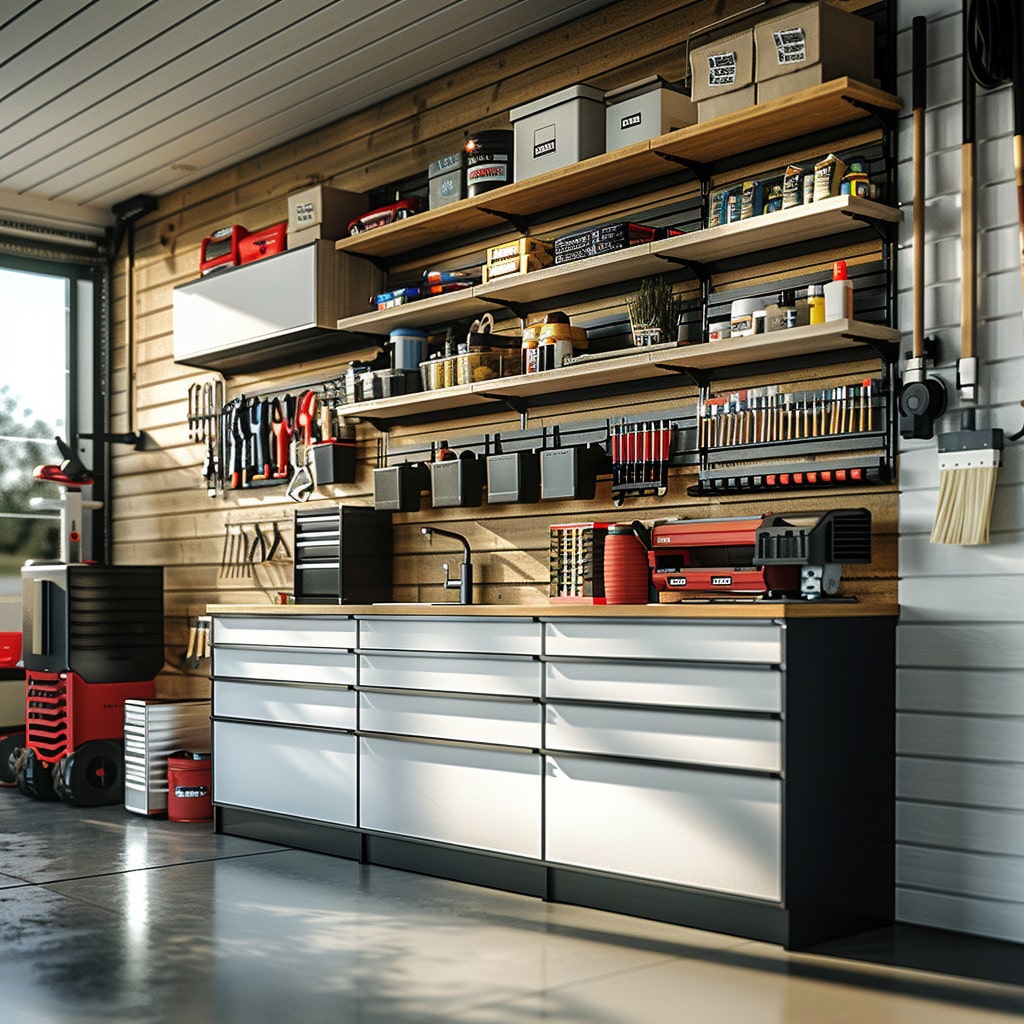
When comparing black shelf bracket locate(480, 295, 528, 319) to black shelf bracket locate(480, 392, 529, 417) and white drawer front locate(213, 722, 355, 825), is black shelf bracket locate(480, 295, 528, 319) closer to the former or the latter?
black shelf bracket locate(480, 392, 529, 417)

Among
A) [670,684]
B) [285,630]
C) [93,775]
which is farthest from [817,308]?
[93,775]

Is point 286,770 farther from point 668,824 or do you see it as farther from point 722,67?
point 722,67

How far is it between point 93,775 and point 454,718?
2.42m

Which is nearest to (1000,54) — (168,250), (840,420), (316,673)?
(840,420)

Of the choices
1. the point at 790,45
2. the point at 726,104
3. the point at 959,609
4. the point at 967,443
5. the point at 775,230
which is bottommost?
the point at 959,609

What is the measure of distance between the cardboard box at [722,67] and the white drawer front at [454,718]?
1963 mm

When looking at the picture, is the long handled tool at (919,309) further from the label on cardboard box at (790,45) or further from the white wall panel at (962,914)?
the white wall panel at (962,914)

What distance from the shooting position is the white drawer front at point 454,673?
411cm

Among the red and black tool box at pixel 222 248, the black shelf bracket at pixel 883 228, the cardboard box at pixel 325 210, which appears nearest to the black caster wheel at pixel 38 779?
the red and black tool box at pixel 222 248

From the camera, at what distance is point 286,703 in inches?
196

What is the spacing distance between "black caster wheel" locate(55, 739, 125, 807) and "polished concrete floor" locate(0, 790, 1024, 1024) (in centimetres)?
139

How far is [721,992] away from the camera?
309 cm

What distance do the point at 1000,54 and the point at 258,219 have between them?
3.82 meters

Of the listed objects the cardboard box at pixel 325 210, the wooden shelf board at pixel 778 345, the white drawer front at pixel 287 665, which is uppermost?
the cardboard box at pixel 325 210
